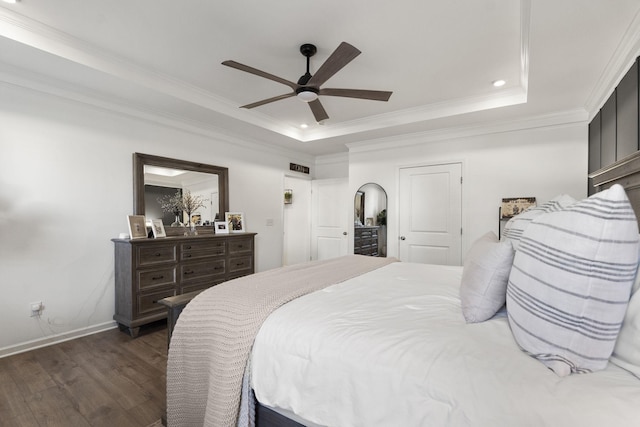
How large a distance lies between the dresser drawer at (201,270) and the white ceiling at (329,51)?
1798 mm

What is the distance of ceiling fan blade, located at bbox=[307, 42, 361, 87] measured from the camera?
72.2 inches

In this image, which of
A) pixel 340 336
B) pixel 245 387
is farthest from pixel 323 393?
pixel 245 387

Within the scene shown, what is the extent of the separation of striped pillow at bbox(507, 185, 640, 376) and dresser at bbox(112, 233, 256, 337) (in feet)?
10.5

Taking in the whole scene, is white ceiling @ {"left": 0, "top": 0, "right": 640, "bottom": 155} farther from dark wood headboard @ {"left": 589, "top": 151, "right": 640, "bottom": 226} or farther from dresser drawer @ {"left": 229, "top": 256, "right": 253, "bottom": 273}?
dresser drawer @ {"left": 229, "top": 256, "right": 253, "bottom": 273}

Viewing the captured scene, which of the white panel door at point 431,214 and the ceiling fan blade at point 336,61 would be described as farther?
the white panel door at point 431,214

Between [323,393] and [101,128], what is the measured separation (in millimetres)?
3456

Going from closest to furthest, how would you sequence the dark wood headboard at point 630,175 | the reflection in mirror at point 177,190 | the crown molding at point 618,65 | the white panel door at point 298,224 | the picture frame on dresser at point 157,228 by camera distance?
1. the dark wood headboard at point 630,175
2. the crown molding at point 618,65
3. the picture frame on dresser at point 157,228
4. the reflection in mirror at point 177,190
5. the white panel door at point 298,224

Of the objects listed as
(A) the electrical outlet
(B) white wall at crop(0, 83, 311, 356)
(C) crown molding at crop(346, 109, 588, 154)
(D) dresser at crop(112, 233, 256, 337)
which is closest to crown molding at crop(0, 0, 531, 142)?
(C) crown molding at crop(346, 109, 588, 154)

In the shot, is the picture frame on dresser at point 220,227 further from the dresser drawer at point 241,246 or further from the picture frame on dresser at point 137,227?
the picture frame on dresser at point 137,227

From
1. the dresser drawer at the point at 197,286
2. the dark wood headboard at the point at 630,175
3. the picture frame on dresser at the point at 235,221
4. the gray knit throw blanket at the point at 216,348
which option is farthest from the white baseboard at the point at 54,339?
the dark wood headboard at the point at 630,175

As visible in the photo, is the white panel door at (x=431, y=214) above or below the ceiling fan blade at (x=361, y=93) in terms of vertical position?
below

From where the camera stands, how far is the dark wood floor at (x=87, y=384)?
1.73 meters

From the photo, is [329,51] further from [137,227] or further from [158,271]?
[158,271]

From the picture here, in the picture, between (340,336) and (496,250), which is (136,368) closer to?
(340,336)
